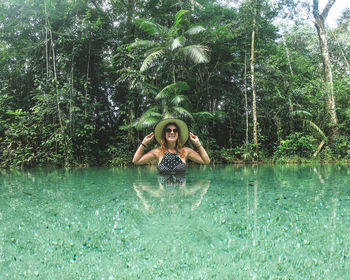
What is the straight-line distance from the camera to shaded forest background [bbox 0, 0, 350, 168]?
9.43 meters

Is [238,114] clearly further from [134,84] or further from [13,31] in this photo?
[13,31]

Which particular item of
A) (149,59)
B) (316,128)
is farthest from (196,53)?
(316,128)

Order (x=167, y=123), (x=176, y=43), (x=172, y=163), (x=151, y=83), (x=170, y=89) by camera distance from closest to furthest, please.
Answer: (x=167, y=123)
(x=172, y=163)
(x=176, y=43)
(x=170, y=89)
(x=151, y=83)

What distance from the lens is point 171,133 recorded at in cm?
388

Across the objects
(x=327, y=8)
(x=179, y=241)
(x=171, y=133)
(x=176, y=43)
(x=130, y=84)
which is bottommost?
(x=179, y=241)

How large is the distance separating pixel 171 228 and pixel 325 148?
35.9ft

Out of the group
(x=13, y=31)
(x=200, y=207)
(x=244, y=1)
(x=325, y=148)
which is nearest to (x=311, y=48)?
(x=244, y=1)

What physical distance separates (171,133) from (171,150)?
330 mm

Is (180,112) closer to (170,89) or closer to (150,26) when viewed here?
(170,89)

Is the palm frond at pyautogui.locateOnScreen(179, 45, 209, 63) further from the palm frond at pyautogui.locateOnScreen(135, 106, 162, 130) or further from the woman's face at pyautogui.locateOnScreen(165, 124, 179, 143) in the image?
the woman's face at pyautogui.locateOnScreen(165, 124, 179, 143)

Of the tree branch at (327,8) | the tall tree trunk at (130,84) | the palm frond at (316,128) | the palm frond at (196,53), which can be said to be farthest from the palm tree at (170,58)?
the tree branch at (327,8)

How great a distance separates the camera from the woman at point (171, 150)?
384 cm

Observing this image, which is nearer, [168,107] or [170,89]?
[170,89]

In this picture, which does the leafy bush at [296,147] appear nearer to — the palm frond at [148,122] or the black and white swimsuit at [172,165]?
the palm frond at [148,122]
